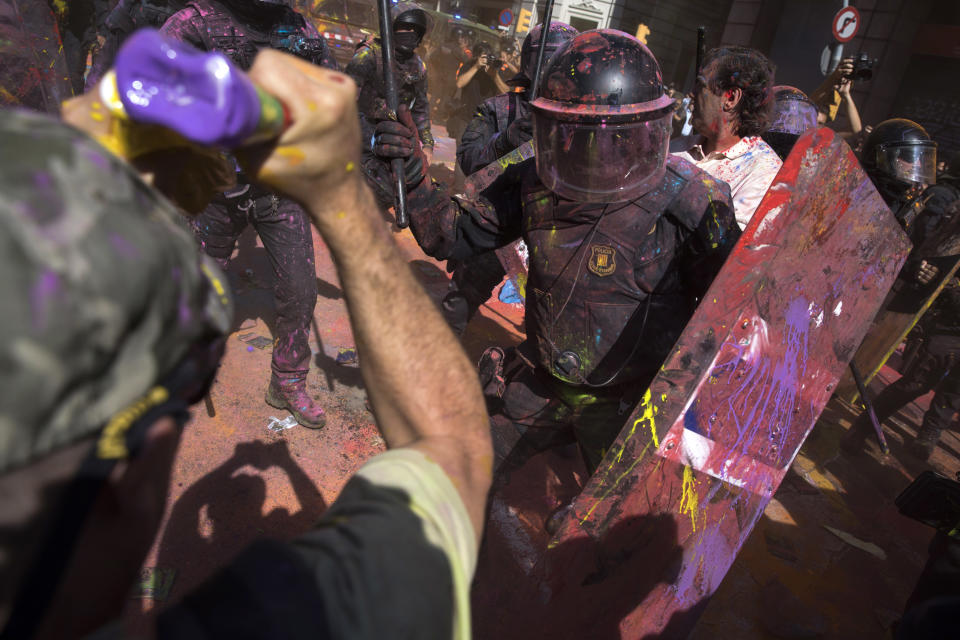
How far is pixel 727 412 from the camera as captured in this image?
160 centimetres

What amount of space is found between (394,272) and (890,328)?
508cm

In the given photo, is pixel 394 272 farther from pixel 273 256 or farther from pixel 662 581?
pixel 273 256

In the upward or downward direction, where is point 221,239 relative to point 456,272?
upward

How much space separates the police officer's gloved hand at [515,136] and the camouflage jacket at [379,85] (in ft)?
3.54

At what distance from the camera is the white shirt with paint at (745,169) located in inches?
112

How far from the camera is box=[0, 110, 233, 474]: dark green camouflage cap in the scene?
16.2 inches

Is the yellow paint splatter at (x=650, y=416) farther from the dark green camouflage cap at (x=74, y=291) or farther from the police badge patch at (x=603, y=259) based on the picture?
the dark green camouflage cap at (x=74, y=291)

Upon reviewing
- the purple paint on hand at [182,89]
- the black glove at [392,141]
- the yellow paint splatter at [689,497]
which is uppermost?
the purple paint on hand at [182,89]

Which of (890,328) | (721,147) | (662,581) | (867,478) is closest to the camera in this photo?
(662,581)

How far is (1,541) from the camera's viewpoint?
16.5 inches

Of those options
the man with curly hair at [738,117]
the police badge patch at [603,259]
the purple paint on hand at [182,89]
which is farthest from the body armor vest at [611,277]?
the purple paint on hand at [182,89]

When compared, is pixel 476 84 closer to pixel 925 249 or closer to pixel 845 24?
pixel 845 24

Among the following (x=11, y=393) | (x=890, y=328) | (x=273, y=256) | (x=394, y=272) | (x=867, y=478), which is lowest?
(x=867, y=478)

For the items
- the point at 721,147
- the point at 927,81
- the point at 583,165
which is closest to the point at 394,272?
the point at 583,165
